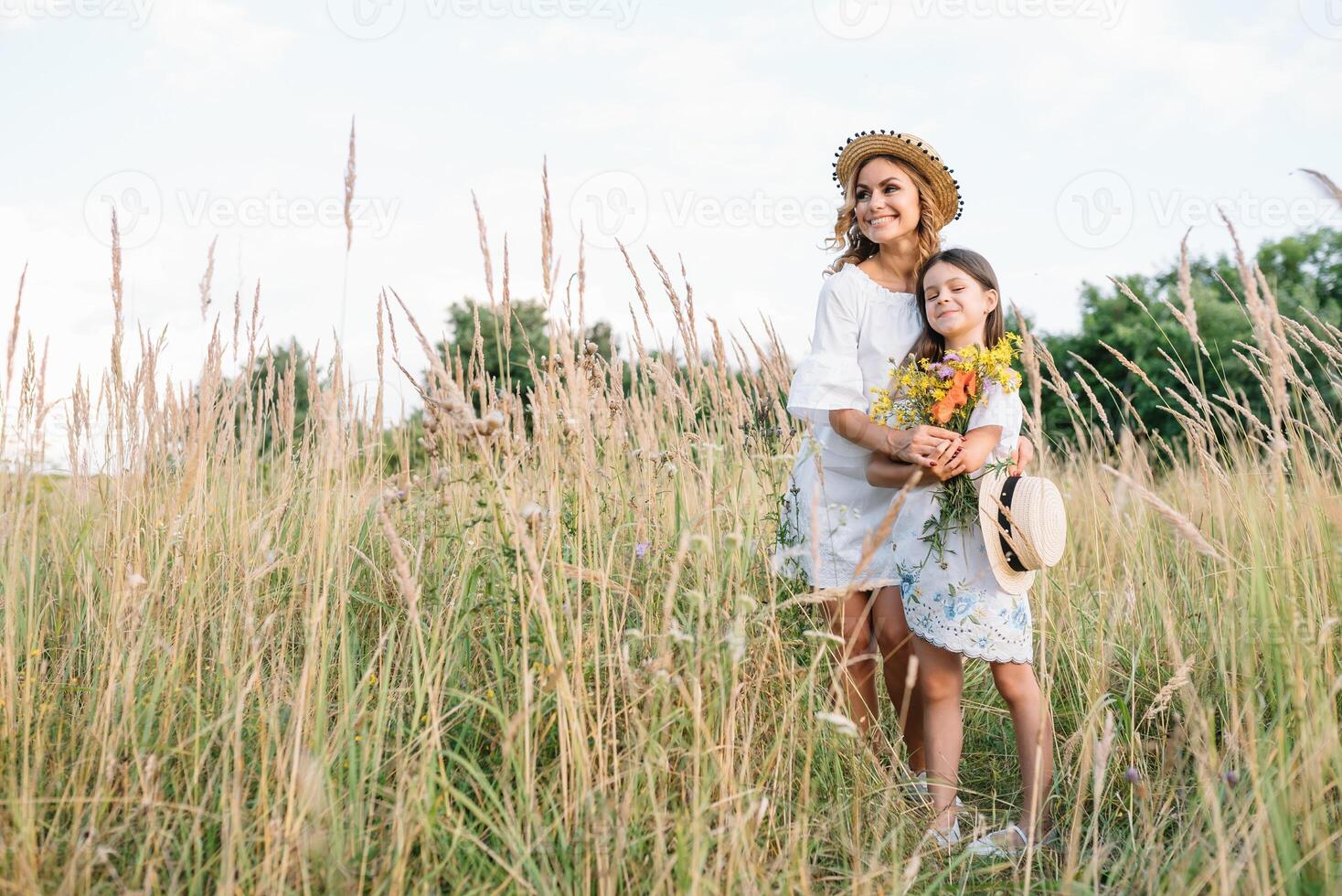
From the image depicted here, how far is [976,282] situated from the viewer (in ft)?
7.35

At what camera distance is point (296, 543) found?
9.43 ft

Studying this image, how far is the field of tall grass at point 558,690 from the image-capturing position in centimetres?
153

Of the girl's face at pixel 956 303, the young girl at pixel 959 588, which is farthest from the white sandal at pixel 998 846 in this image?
the girl's face at pixel 956 303

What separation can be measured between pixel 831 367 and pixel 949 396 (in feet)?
1.07

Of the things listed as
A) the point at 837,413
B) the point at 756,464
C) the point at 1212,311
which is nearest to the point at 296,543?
the point at 756,464

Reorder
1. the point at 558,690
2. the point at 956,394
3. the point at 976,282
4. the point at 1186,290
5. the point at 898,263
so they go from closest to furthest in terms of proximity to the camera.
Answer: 1. the point at 558,690
2. the point at 1186,290
3. the point at 956,394
4. the point at 976,282
5. the point at 898,263

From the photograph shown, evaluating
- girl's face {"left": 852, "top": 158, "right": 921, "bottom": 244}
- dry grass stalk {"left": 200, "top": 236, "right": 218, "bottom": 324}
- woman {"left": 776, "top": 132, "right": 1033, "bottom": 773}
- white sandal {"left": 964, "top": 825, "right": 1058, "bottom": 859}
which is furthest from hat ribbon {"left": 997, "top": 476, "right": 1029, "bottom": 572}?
dry grass stalk {"left": 200, "top": 236, "right": 218, "bottom": 324}

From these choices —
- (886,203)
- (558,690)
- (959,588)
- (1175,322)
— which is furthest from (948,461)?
(1175,322)

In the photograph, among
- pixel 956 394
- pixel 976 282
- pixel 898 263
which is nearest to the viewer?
pixel 956 394

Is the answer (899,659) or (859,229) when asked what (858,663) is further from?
(859,229)

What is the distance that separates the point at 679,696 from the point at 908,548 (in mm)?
792

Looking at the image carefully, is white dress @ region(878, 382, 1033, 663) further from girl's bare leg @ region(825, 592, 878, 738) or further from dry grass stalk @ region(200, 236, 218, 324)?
dry grass stalk @ region(200, 236, 218, 324)

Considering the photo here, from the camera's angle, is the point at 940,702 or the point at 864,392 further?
the point at 864,392

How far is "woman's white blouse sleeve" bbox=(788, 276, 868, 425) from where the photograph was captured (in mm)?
2316
